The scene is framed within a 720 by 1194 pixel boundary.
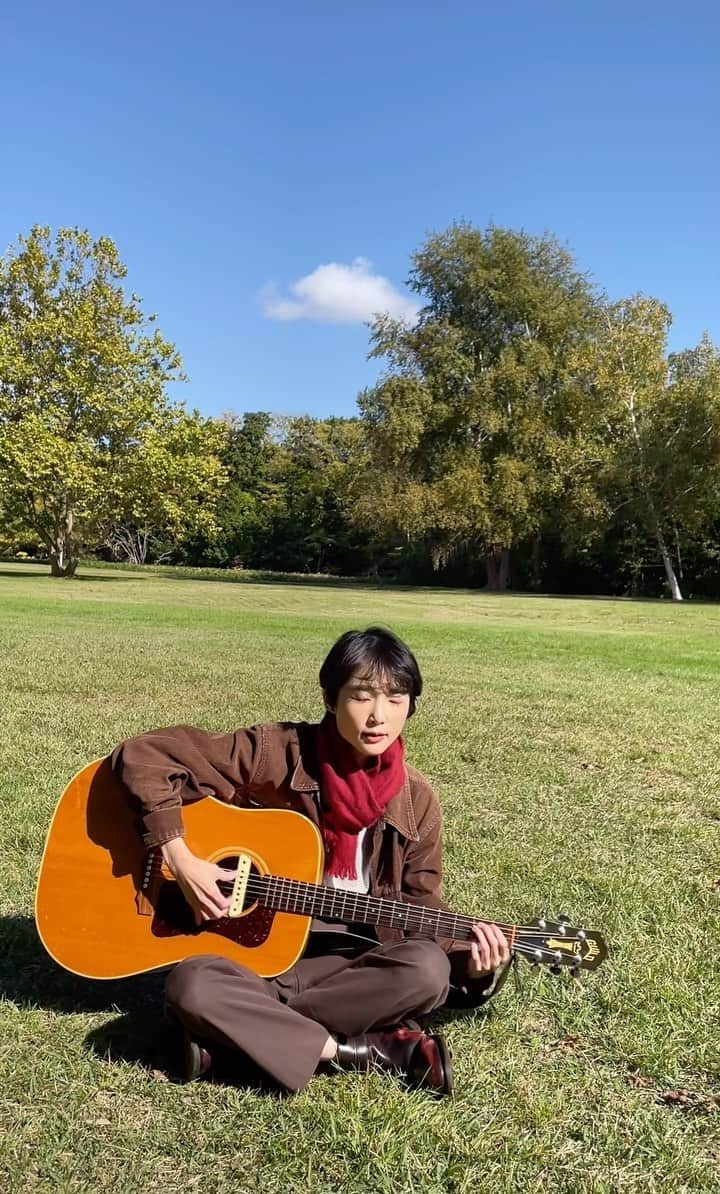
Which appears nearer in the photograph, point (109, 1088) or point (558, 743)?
point (109, 1088)

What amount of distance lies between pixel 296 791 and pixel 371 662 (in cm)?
50

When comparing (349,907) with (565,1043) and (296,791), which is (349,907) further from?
(565,1043)

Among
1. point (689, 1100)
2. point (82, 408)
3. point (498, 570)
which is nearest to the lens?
point (689, 1100)

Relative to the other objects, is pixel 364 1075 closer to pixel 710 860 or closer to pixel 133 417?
pixel 710 860

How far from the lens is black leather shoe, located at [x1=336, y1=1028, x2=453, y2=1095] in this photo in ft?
8.40

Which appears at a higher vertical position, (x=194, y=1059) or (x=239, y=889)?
(x=239, y=889)

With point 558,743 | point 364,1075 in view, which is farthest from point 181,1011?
point 558,743

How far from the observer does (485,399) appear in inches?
1494

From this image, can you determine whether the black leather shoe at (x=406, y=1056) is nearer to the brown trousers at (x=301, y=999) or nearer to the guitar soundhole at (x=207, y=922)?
the brown trousers at (x=301, y=999)

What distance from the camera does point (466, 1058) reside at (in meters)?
2.77

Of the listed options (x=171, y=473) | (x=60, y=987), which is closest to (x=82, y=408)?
(x=171, y=473)

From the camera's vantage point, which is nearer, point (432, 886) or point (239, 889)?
point (239, 889)

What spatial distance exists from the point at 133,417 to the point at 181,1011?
31.8 metres

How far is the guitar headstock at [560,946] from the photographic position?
8.85ft
